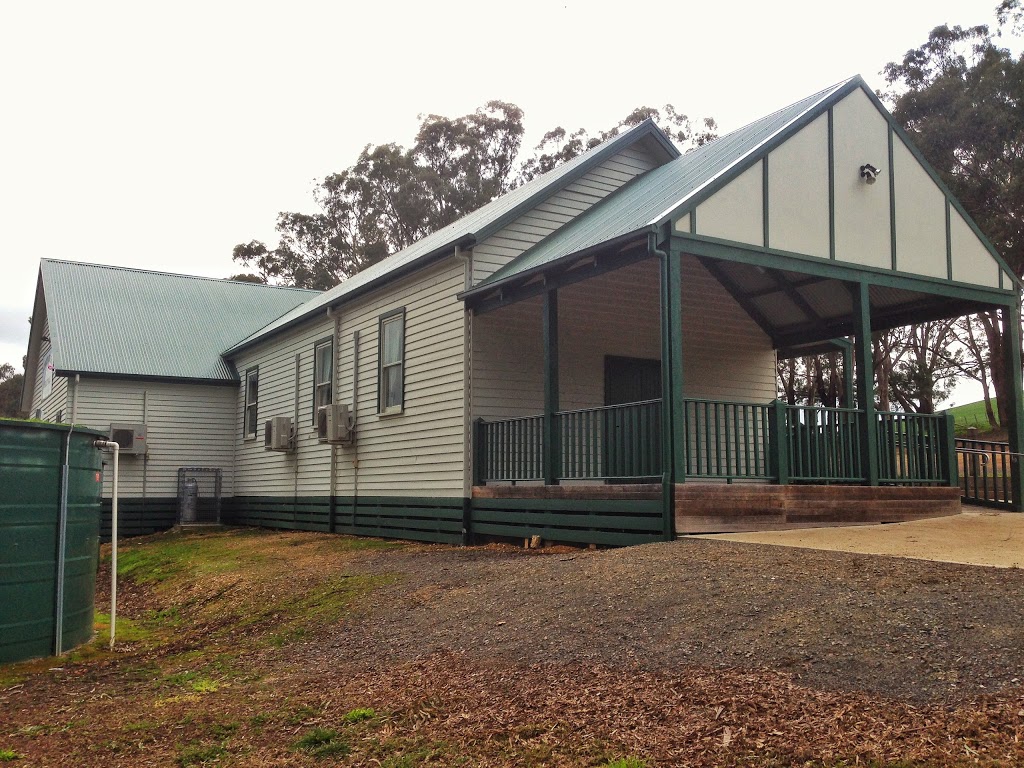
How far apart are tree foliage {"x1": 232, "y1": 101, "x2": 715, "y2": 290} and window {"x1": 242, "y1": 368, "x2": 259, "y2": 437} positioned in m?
21.6

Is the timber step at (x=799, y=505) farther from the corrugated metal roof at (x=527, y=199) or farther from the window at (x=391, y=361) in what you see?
the window at (x=391, y=361)

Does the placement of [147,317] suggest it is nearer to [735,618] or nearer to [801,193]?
[801,193]

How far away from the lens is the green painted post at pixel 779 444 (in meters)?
10.7

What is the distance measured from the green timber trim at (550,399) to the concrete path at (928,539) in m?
2.63

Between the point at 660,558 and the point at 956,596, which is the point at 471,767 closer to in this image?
the point at 956,596

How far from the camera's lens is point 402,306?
1516 cm

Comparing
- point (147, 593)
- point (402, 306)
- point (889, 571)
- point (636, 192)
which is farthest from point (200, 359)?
point (889, 571)

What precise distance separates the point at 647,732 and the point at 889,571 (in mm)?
3103

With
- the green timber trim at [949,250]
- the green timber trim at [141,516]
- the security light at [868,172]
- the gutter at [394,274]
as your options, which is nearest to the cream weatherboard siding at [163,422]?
the green timber trim at [141,516]

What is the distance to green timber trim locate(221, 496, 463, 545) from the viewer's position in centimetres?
1380

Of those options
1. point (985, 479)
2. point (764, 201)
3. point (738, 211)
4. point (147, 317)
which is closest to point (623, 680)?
point (738, 211)

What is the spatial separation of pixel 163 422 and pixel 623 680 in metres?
18.5

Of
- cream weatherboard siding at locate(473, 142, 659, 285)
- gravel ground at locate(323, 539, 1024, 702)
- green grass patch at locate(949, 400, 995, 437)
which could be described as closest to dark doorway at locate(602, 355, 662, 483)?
gravel ground at locate(323, 539, 1024, 702)

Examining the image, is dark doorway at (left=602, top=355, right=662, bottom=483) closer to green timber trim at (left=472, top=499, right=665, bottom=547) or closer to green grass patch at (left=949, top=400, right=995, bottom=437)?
green timber trim at (left=472, top=499, right=665, bottom=547)
